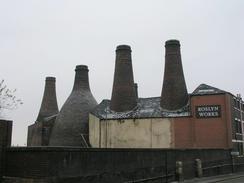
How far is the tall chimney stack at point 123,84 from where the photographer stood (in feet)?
153

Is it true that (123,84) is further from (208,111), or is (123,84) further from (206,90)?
(208,111)

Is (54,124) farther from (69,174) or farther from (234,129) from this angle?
(69,174)

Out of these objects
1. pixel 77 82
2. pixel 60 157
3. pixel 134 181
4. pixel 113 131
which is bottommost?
pixel 134 181

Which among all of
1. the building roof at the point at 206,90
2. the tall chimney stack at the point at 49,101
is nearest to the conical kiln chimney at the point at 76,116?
the tall chimney stack at the point at 49,101

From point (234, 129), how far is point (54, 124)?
976 inches

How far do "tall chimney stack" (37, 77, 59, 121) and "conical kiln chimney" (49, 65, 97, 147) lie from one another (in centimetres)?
1077

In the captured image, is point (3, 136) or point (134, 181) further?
point (134, 181)

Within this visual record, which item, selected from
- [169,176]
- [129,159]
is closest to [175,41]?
[169,176]

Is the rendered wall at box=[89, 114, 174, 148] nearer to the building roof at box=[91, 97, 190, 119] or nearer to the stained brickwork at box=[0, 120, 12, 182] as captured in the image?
the building roof at box=[91, 97, 190, 119]

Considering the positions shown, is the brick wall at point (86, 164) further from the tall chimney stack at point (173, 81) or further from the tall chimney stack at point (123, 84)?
the tall chimney stack at point (123, 84)

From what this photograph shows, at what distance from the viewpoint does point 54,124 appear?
175 ft

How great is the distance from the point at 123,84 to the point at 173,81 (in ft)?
21.2

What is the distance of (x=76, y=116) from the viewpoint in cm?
5056

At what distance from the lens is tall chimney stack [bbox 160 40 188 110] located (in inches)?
1715
